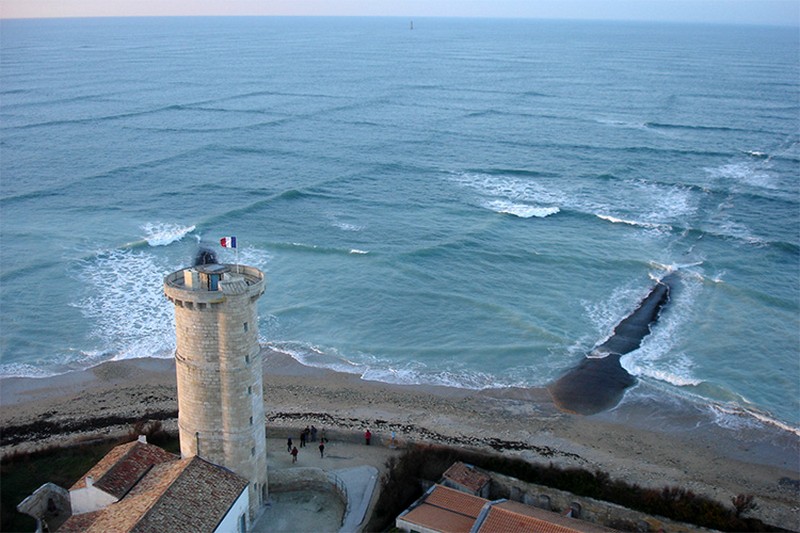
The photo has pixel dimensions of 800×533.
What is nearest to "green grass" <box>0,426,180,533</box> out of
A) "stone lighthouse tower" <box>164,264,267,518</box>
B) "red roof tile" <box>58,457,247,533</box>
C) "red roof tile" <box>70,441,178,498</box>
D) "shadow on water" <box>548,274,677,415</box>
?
"red roof tile" <box>70,441,178,498</box>

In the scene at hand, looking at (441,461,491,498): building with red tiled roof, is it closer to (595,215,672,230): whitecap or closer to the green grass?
the green grass

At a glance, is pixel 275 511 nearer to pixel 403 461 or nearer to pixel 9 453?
pixel 403 461

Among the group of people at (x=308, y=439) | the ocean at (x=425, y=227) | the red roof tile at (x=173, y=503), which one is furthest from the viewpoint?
the ocean at (x=425, y=227)

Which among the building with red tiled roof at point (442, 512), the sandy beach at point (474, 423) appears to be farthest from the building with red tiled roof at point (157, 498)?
the sandy beach at point (474, 423)

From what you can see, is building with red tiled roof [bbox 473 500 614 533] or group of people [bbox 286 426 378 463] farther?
group of people [bbox 286 426 378 463]

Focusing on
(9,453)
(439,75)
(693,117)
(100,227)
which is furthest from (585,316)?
(439,75)

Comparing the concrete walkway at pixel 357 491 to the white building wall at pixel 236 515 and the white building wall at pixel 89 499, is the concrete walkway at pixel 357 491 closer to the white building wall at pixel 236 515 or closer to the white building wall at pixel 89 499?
the white building wall at pixel 236 515
